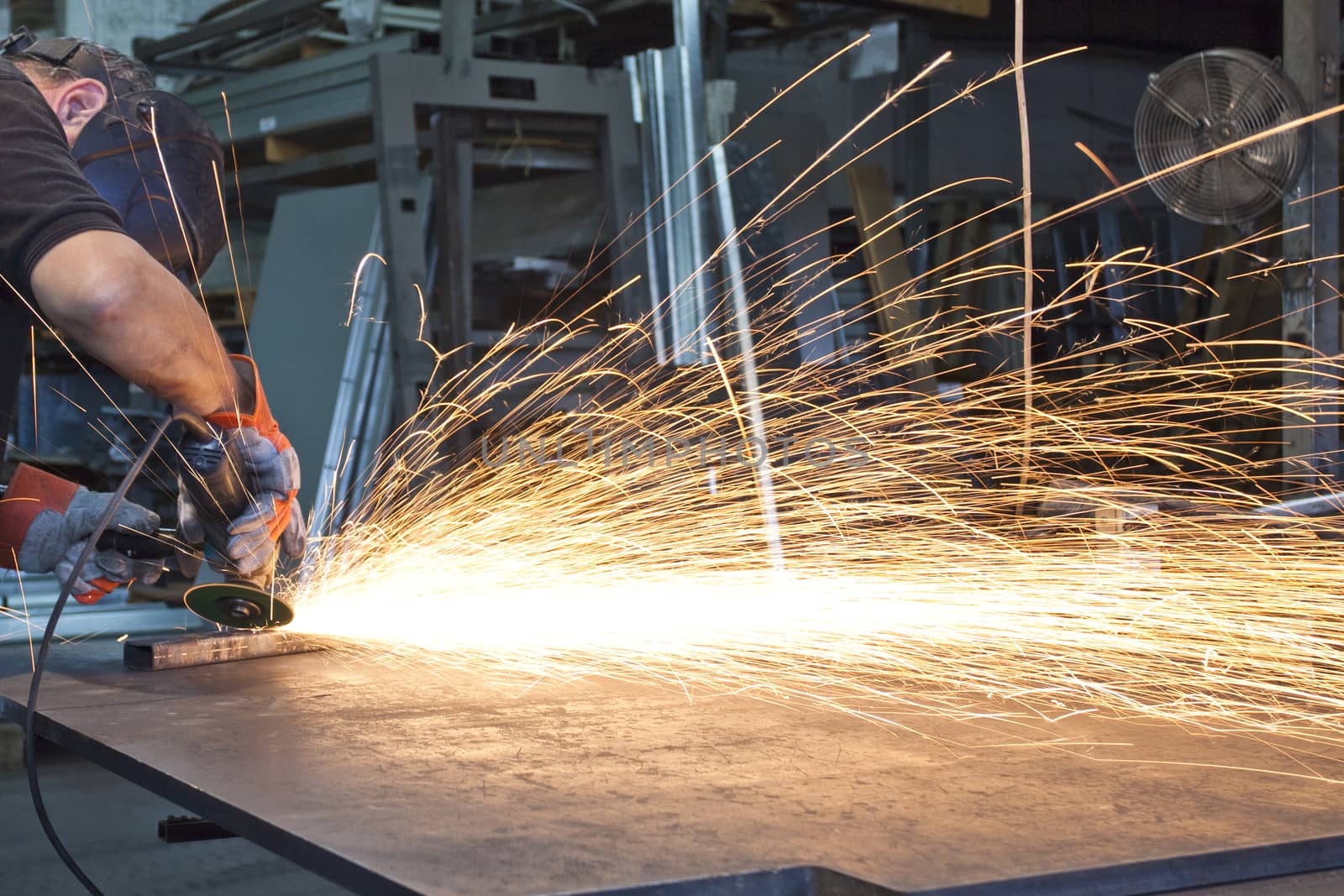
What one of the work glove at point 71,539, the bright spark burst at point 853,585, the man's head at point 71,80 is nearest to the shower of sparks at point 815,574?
the bright spark burst at point 853,585

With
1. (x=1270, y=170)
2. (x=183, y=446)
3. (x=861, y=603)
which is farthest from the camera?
(x=1270, y=170)

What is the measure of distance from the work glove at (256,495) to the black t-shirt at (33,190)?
0.40 m

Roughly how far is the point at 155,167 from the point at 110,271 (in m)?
0.43

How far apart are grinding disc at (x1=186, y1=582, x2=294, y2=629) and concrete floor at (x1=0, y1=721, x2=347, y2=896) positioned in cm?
128

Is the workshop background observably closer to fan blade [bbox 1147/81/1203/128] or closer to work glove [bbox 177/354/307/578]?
fan blade [bbox 1147/81/1203/128]

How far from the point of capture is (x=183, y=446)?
7.10 feet

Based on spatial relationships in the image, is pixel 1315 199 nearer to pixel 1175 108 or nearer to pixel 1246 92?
pixel 1246 92

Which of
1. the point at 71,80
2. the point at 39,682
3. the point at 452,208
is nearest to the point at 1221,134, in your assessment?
the point at 452,208

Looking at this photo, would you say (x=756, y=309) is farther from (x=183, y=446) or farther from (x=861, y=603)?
(x=183, y=446)

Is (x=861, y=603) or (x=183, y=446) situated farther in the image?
(x=861, y=603)

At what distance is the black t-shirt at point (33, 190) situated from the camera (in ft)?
5.73

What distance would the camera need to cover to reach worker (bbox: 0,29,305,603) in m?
1.75

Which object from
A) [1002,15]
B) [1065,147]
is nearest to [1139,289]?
[1065,147]

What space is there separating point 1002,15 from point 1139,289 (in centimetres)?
165
